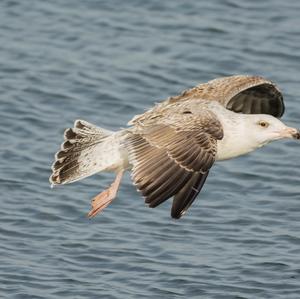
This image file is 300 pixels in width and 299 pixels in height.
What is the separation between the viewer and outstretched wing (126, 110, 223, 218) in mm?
8422

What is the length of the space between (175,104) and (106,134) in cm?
63

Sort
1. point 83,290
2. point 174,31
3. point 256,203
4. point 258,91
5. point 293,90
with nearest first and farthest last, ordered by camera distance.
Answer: point 83,290
point 258,91
point 256,203
point 293,90
point 174,31

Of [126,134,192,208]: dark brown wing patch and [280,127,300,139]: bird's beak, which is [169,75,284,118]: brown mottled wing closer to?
[280,127,300,139]: bird's beak

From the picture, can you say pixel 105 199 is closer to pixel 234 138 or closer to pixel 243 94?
pixel 234 138

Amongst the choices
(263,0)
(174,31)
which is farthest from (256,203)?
(263,0)

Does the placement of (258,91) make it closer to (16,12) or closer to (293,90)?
(293,90)

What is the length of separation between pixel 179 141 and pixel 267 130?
102 cm

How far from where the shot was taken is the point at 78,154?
32.4 feet

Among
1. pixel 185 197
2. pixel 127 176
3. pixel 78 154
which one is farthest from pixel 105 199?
pixel 127 176

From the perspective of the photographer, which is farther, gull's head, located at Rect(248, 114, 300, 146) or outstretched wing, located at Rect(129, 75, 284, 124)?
outstretched wing, located at Rect(129, 75, 284, 124)

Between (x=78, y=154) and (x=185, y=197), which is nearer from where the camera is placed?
(x=185, y=197)

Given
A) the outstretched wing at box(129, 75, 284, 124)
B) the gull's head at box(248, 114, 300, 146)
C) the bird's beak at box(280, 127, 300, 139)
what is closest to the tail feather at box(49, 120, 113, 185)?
the outstretched wing at box(129, 75, 284, 124)

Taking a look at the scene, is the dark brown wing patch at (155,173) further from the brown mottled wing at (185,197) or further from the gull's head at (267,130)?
the gull's head at (267,130)

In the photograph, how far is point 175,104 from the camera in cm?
983
